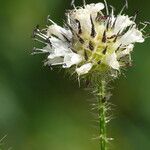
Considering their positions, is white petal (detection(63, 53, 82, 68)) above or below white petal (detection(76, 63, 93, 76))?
above

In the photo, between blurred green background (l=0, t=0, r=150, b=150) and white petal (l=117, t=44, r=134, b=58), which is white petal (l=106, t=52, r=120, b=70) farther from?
blurred green background (l=0, t=0, r=150, b=150)

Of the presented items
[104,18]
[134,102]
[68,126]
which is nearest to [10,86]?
[68,126]

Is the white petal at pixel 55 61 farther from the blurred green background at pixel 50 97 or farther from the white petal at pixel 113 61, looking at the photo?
the blurred green background at pixel 50 97

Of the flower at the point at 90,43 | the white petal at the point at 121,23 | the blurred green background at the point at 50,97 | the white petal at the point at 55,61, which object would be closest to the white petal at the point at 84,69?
the flower at the point at 90,43

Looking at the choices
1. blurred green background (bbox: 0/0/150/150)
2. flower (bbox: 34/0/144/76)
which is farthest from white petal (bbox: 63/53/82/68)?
blurred green background (bbox: 0/0/150/150)

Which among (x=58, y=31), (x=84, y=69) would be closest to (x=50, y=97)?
(x=58, y=31)

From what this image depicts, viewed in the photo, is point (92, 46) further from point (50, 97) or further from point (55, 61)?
point (50, 97)

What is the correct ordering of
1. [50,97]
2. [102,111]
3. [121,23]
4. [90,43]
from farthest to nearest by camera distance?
1. [50,97]
2. [121,23]
3. [90,43]
4. [102,111]

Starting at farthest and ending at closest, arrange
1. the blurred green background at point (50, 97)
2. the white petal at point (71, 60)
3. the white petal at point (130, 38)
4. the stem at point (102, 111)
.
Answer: the blurred green background at point (50, 97)
the white petal at point (130, 38)
the white petal at point (71, 60)
the stem at point (102, 111)
